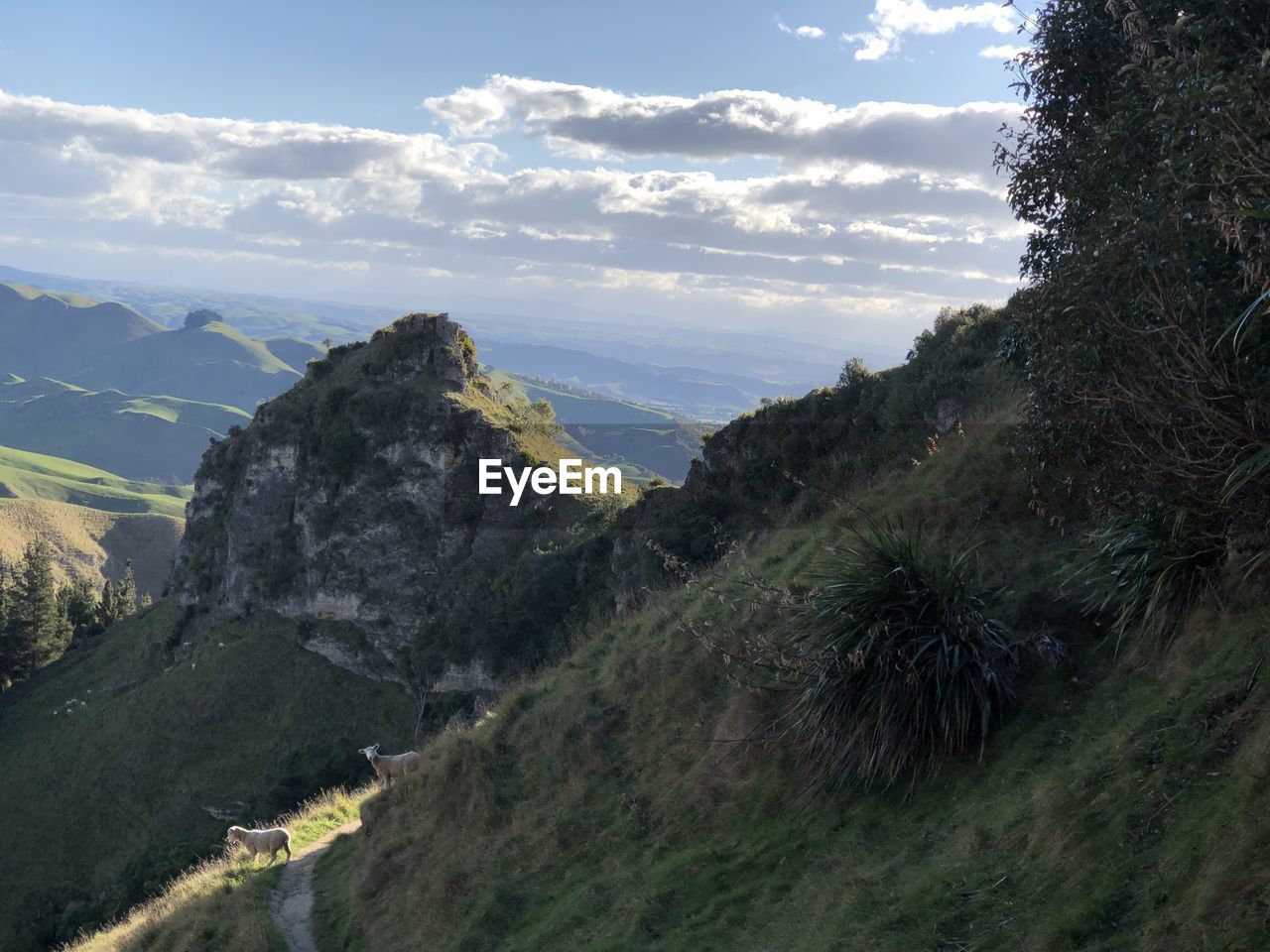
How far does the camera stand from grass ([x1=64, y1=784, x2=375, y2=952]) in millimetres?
16156

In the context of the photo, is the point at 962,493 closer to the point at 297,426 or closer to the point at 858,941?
the point at 858,941

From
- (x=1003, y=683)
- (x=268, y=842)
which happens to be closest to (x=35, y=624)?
(x=268, y=842)

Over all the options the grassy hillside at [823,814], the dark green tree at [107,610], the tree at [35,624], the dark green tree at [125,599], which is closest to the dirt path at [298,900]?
the grassy hillside at [823,814]

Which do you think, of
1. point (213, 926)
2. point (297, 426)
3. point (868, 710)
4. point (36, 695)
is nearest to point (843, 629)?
point (868, 710)

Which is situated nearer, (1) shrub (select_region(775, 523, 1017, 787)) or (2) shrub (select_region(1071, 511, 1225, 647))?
(2) shrub (select_region(1071, 511, 1225, 647))

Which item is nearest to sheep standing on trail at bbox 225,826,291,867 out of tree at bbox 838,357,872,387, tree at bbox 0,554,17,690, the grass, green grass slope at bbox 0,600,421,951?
the grass

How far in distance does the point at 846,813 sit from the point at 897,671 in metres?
1.80

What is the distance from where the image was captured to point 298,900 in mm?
18391

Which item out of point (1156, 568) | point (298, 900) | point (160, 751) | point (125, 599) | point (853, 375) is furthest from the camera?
point (125, 599)

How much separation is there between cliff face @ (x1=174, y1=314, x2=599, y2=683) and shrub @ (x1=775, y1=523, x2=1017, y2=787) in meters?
52.1

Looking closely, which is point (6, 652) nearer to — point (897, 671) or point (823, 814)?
point (823, 814)

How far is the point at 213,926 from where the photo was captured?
55.6 feet

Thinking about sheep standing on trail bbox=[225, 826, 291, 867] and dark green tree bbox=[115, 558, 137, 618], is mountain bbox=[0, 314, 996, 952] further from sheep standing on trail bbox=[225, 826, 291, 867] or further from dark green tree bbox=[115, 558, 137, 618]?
sheep standing on trail bbox=[225, 826, 291, 867]

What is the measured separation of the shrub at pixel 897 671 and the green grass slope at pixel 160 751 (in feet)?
121
